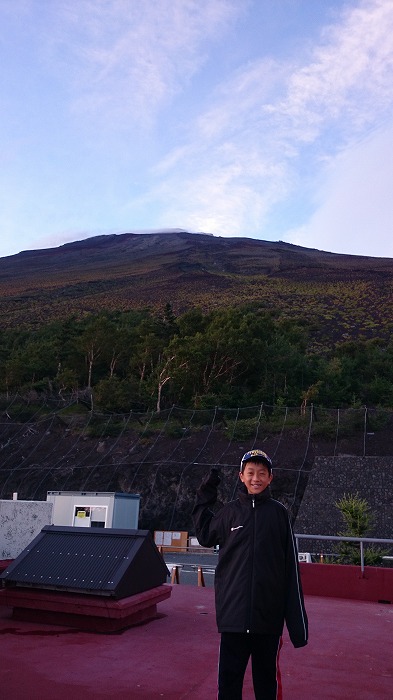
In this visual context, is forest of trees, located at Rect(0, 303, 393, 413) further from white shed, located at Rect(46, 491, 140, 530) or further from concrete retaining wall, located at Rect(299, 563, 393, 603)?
concrete retaining wall, located at Rect(299, 563, 393, 603)

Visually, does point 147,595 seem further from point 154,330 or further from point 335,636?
point 154,330

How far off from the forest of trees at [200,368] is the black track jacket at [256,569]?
2827 cm

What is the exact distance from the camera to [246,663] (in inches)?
121

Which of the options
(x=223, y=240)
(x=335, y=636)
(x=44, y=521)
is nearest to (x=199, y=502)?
(x=335, y=636)

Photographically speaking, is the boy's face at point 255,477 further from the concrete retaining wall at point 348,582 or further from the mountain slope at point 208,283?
the mountain slope at point 208,283

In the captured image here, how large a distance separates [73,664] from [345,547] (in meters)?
6.46

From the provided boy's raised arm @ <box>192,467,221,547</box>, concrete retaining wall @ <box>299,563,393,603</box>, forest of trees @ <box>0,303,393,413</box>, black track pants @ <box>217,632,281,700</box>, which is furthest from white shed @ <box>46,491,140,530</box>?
black track pants @ <box>217,632,281,700</box>

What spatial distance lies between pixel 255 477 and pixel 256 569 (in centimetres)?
44

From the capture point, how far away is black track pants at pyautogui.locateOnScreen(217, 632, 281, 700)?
119 inches

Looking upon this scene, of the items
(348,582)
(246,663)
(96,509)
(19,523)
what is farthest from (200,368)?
(246,663)

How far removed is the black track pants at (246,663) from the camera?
3012mm

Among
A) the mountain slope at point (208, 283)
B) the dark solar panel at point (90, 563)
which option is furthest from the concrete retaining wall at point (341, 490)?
the mountain slope at point (208, 283)

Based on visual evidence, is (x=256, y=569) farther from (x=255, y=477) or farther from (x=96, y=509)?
(x=96, y=509)

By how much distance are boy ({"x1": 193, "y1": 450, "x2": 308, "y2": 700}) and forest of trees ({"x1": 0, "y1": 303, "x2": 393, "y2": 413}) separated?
28.3 metres
